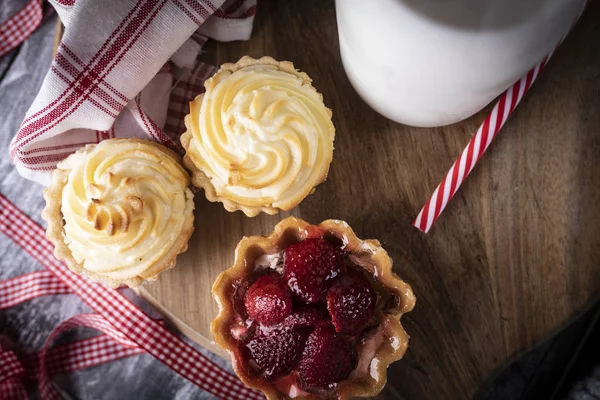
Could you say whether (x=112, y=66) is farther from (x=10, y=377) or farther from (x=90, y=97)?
(x=10, y=377)

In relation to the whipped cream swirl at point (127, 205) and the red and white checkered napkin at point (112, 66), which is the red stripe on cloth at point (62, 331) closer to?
the whipped cream swirl at point (127, 205)

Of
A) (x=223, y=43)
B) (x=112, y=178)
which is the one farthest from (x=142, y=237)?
(x=223, y=43)

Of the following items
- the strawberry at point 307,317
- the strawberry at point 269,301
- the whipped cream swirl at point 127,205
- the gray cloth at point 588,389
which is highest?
the whipped cream swirl at point 127,205

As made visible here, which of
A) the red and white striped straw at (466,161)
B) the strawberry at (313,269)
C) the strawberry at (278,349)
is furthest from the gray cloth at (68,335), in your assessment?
the red and white striped straw at (466,161)

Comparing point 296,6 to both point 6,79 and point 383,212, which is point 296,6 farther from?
point 6,79

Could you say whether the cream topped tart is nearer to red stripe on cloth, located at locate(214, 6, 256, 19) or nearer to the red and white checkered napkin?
the red and white checkered napkin

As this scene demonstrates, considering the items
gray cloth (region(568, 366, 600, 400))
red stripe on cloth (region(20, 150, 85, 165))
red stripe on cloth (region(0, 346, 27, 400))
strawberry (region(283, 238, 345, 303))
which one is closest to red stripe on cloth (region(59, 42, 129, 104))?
red stripe on cloth (region(20, 150, 85, 165))
